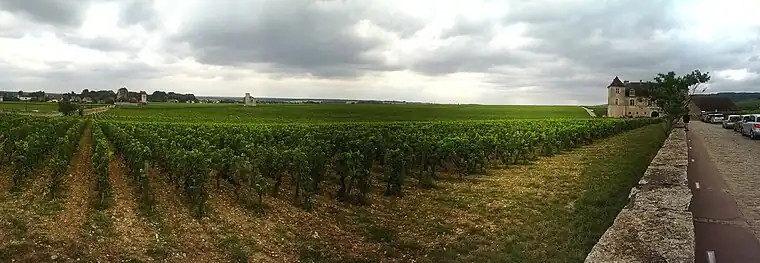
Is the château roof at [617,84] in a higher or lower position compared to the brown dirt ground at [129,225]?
higher

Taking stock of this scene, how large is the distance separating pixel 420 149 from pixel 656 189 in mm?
8574

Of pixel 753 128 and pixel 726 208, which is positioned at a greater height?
pixel 753 128

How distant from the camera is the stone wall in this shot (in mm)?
5809

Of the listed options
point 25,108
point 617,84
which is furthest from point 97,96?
point 617,84

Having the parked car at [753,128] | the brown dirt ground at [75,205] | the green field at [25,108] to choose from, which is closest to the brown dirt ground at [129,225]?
the brown dirt ground at [75,205]

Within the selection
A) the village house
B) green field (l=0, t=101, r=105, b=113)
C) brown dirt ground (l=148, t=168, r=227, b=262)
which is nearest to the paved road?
brown dirt ground (l=148, t=168, r=227, b=262)

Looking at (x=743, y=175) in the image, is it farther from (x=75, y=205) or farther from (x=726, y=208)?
(x=75, y=205)

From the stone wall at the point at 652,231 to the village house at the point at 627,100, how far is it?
101 metres

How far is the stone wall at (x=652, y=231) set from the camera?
5.81 metres

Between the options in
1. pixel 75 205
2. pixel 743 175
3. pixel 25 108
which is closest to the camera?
pixel 75 205

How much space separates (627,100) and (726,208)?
10333 cm

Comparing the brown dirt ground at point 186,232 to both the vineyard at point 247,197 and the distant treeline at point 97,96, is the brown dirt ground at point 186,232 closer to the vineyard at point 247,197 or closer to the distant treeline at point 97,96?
the vineyard at point 247,197

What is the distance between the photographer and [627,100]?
105 meters

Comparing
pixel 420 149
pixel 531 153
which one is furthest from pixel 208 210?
pixel 531 153
